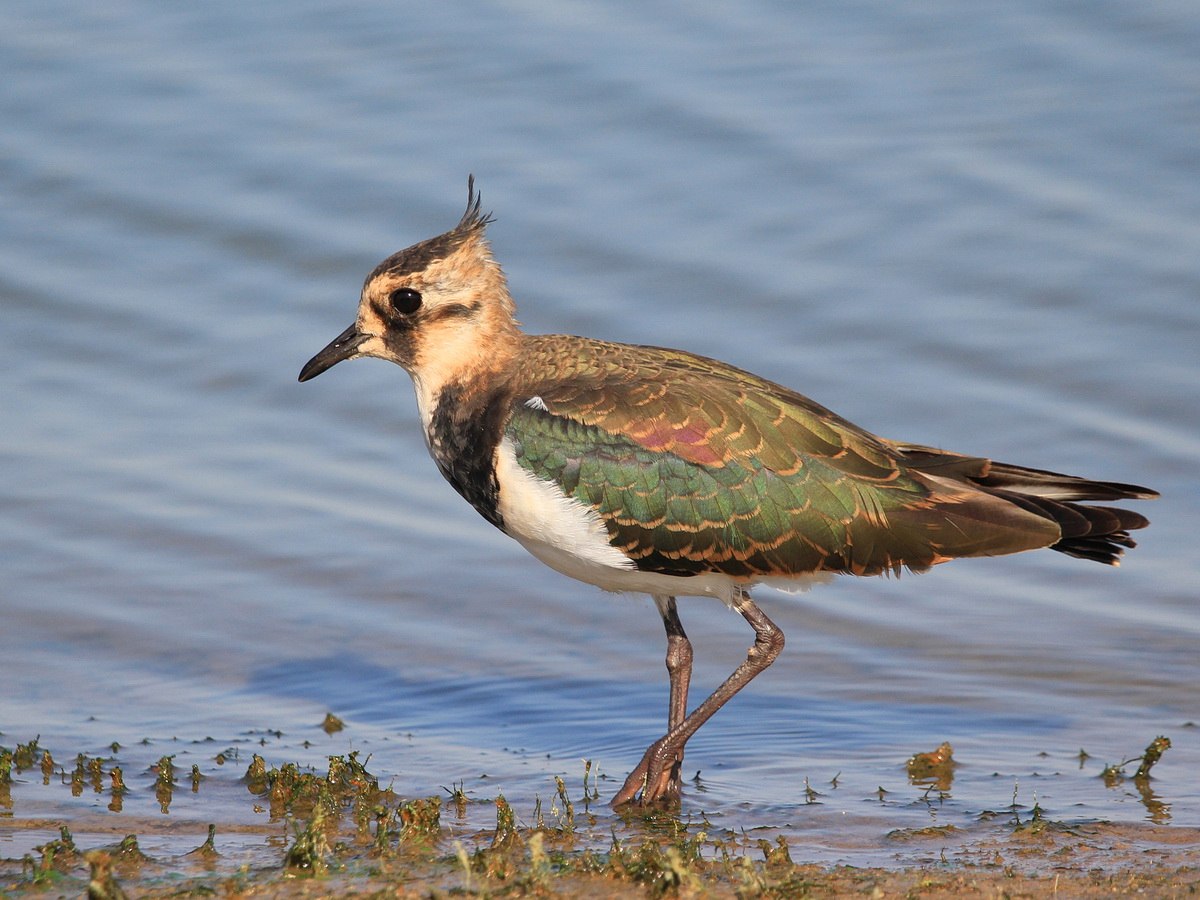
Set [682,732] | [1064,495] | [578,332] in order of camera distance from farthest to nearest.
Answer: [578,332]
[1064,495]
[682,732]

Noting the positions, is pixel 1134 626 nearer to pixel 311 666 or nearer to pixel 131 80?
pixel 311 666

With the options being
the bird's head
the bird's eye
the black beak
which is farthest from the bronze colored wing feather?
the black beak

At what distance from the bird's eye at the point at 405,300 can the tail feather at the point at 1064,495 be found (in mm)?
2611

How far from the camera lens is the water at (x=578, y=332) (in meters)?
9.66

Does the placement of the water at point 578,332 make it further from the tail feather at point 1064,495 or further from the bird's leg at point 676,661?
the tail feather at point 1064,495

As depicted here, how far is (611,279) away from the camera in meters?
14.6

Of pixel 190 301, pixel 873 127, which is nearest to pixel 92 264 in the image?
pixel 190 301

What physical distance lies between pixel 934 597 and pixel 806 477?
315 centimetres

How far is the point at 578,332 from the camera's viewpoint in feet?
45.6

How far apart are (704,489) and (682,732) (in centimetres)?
119

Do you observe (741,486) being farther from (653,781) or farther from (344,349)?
(344,349)

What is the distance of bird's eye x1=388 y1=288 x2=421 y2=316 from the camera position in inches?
363

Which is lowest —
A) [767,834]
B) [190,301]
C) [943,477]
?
[767,834]

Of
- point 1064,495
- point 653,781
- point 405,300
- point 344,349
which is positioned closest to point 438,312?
point 405,300
